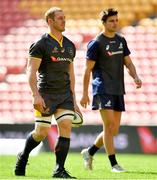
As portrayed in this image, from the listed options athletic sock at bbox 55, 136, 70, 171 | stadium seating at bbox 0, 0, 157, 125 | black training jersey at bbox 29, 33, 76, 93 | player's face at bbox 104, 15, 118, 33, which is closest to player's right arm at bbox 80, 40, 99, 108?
player's face at bbox 104, 15, 118, 33

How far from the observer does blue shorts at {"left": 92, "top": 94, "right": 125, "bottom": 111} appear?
891 centimetres

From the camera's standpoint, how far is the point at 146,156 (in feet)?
45.1

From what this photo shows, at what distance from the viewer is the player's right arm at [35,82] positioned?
7.46m

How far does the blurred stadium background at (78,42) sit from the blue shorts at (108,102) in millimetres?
6799

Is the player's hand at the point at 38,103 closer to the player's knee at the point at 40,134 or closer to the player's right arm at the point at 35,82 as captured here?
the player's right arm at the point at 35,82

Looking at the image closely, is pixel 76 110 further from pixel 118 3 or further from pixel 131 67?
pixel 118 3

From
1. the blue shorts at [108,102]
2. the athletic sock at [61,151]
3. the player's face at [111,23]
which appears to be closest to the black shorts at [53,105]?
the athletic sock at [61,151]

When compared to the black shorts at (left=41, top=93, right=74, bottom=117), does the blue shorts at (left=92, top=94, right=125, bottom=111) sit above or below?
below

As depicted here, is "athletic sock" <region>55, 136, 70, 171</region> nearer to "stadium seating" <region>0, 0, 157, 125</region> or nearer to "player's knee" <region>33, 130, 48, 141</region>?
"player's knee" <region>33, 130, 48, 141</region>

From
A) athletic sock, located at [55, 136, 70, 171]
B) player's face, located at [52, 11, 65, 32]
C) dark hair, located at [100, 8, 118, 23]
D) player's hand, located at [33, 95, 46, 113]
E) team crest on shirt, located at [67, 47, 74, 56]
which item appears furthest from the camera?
dark hair, located at [100, 8, 118, 23]

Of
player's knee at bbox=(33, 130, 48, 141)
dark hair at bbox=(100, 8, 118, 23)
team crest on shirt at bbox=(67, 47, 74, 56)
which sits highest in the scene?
dark hair at bbox=(100, 8, 118, 23)

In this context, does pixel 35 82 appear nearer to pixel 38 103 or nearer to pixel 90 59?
pixel 38 103

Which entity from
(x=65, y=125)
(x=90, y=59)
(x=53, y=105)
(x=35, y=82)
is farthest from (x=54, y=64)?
(x=90, y=59)

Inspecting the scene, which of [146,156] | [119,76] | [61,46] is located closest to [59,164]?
[61,46]
